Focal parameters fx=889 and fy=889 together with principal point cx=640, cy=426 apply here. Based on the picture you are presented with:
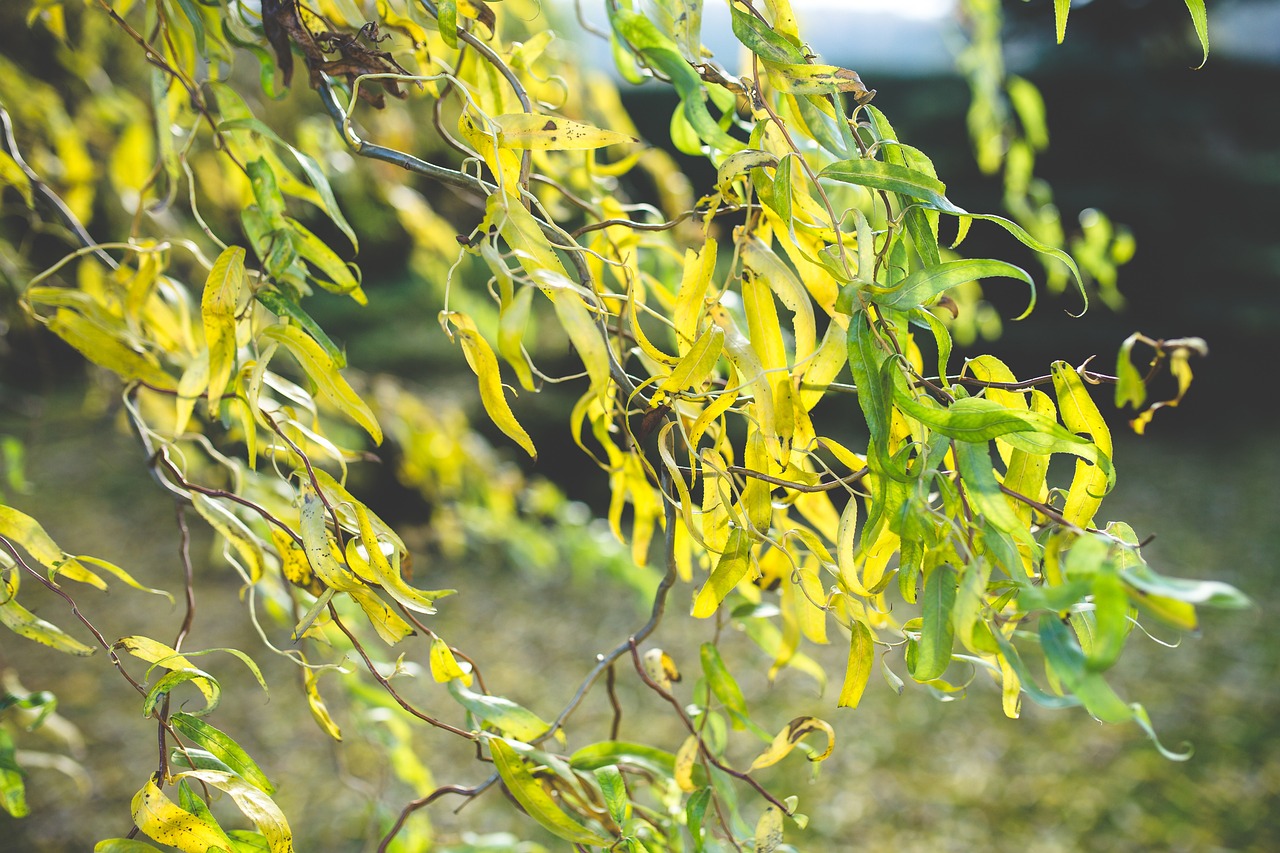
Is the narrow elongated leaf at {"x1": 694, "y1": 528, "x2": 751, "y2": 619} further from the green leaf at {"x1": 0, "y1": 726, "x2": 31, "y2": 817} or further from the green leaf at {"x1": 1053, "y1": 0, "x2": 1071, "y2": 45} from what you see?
the green leaf at {"x1": 0, "y1": 726, "x2": 31, "y2": 817}

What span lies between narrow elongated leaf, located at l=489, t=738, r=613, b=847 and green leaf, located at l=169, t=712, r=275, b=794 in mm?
120

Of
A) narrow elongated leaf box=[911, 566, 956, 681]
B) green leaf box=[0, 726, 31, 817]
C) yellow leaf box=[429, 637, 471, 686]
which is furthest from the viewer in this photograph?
green leaf box=[0, 726, 31, 817]

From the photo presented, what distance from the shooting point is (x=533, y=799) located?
475 mm

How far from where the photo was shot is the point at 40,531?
50 cm

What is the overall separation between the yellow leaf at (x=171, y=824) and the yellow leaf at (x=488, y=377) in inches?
9.4

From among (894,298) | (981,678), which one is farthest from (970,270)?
(981,678)

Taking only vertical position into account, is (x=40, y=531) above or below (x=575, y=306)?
below

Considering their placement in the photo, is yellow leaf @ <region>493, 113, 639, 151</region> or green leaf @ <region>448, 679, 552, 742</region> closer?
yellow leaf @ <region>493, 113, 639, 151</region>

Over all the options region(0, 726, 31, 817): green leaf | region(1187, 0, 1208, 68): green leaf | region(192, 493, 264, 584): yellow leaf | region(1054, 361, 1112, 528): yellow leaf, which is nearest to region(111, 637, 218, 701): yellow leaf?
region(192, 493, 264, 584): yellow leaf

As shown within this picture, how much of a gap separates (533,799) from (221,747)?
0.56 ft

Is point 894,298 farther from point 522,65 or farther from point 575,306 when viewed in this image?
point 522,65

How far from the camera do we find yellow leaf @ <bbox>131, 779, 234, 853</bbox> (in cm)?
42

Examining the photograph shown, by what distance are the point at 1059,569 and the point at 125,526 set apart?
4902 mm

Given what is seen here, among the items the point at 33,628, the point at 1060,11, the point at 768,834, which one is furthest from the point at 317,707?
the point at 1060,11
